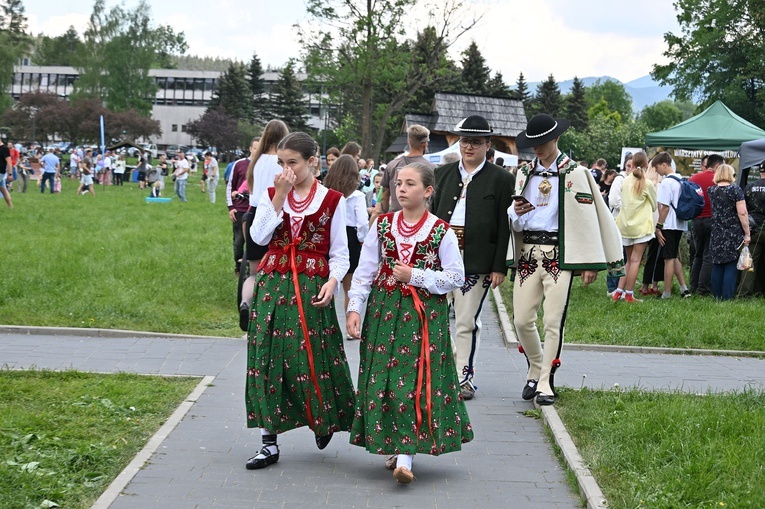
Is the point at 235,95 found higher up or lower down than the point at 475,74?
lower down

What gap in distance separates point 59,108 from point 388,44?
1835 inches

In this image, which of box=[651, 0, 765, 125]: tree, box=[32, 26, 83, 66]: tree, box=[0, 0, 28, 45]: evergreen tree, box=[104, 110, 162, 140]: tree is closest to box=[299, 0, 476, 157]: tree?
box=[651, 0, 765, 125]: tree

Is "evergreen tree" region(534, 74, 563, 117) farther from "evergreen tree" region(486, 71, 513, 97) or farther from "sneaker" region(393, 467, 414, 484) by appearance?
"sneaker" region(393, 467, 414, 484)

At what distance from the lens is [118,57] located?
9844 cm

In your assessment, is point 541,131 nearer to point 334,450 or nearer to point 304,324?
point 304,324

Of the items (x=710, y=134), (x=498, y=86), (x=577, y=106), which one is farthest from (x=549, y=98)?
(x=710, y=134)

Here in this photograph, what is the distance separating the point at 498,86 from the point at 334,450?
73060 millimetres

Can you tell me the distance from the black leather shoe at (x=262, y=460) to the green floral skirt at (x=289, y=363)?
8.3 inches

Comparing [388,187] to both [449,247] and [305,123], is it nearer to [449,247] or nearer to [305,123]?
[449,247]

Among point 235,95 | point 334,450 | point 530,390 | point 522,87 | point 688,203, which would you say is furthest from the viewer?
point 235,95

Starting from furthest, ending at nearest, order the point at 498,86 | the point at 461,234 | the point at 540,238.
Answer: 1. the point at 498,86
2. the point at 461,234
3. the point at 540,238

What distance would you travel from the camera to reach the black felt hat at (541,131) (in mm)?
7434

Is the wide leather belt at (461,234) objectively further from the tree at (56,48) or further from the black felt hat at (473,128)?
the tree at (56,48)

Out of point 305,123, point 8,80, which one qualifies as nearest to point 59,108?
point 8,80
